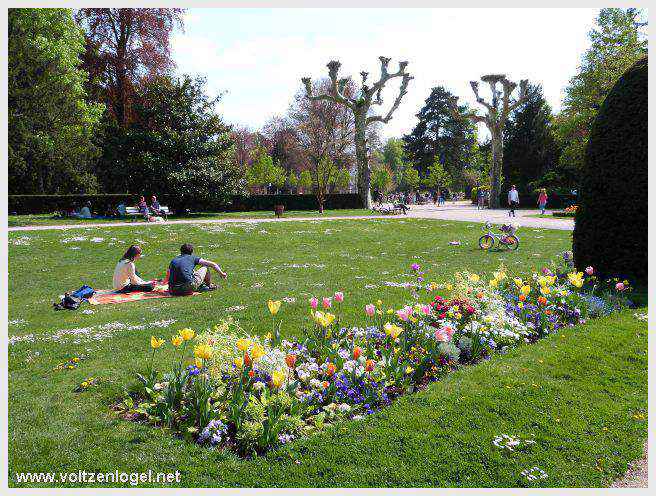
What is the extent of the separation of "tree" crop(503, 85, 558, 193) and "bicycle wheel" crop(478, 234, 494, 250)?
32.8 metres

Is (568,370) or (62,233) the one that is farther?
(62,233)

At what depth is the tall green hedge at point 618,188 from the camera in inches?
301

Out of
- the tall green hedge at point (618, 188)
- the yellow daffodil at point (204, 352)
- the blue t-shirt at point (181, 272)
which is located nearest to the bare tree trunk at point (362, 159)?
the tall green hedge at point (618, 188)

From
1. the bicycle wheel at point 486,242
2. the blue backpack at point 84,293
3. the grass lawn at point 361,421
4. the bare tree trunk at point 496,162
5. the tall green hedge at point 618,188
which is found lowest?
the grass lawn at point 361,421

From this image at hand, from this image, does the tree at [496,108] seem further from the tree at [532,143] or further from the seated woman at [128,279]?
the seated woman at [128,279]

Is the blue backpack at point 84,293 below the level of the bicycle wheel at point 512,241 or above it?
below

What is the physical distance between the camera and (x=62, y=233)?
16578mm

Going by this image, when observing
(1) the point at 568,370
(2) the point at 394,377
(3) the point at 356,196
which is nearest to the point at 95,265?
(2) the point at 394,377

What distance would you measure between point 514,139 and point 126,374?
1820 inches

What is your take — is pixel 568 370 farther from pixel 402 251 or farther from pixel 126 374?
pixel 402 251

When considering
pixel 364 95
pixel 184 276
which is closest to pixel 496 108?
pixel 364 95

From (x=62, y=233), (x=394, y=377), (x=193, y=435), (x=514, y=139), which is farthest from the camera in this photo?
(x=514, y=139)

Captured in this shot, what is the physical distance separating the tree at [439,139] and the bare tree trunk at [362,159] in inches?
1312

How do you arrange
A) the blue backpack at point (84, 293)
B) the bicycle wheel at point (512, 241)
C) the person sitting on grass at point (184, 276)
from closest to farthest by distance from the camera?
the blue backpack at point (84, 293)
the person sitting on grass at point (184, 276)
the bicycle wheel at point (512, 241)
